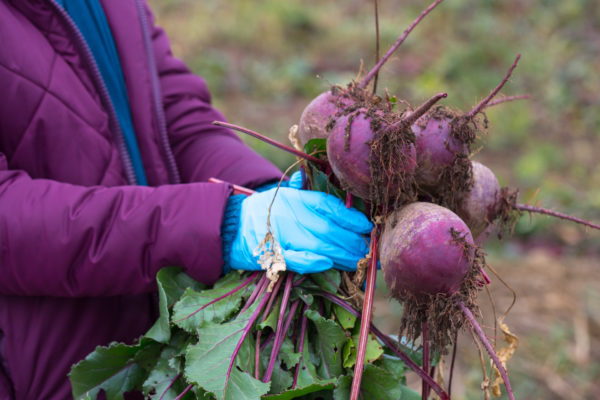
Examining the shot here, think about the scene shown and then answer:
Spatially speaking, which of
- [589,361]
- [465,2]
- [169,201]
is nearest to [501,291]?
[589,361]

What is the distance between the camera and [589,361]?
3076 millimetres

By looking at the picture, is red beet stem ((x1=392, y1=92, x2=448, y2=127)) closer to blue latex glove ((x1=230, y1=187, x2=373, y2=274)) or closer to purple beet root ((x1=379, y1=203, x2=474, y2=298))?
purple beet root ((x1=379, y1=203, x2=474, y2=298))

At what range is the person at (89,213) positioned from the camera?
3.73 feet

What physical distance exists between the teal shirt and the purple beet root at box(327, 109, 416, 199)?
59 cm

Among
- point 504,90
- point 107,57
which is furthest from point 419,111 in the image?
point 504,90

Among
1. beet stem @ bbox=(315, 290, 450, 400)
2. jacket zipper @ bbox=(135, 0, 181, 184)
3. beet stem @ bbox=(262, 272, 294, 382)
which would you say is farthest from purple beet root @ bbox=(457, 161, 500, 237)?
jacket zipper @ bbox=(135, 0, 181, 184)

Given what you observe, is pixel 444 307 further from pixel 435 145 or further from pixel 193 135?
pixel 193 135

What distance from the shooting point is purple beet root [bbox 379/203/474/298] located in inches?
41.5

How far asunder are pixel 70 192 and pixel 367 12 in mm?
7380

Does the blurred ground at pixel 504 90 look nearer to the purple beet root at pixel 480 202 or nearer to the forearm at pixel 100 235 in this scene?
the purple beet root at pixel 480 202

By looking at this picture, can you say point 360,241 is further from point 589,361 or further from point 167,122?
point 589,361

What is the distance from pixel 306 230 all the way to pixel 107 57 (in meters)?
0.68

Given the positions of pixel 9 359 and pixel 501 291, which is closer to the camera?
pixel 9 359

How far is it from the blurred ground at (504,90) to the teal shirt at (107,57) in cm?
223
